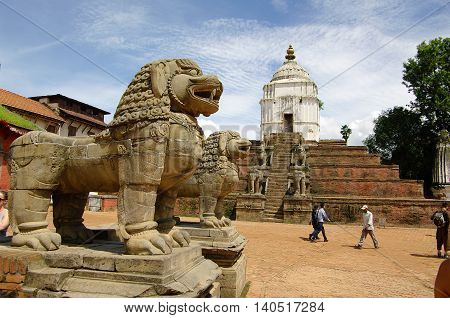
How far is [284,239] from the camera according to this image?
1312 cm

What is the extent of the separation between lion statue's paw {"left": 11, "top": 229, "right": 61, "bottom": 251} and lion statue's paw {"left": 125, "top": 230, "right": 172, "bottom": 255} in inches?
37.8

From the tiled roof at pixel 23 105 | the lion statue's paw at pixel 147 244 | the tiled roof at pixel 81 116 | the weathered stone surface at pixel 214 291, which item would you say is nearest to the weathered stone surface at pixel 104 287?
the lion statue's paw at pixel 147 244

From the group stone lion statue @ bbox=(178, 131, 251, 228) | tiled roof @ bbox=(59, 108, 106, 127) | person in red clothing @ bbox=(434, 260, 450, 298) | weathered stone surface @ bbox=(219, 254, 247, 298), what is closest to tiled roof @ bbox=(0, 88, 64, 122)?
tiled roof @ bbox=(59, 108, 106, 127)

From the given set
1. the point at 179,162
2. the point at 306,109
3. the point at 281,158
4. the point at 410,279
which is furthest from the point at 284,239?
the point at 306,109

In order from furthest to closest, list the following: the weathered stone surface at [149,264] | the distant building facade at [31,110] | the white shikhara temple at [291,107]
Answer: the white shikhara temple at [291,107], the distant building facade at [31,110], the weathered stone surface at [149,264]

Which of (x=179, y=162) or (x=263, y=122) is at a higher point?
(x=263, y=122)

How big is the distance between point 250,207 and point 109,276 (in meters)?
18.1

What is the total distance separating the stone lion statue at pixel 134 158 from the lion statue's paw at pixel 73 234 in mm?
506

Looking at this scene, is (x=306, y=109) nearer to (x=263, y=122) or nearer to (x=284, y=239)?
(x=263, y=122)

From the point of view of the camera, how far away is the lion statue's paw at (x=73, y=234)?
4375mm

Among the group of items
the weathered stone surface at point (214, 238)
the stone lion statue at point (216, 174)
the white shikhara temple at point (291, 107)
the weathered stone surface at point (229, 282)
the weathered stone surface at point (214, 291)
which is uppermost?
the white shikhara temple at point (291, 107)

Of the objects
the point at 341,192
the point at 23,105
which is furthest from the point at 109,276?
the point at 23,105

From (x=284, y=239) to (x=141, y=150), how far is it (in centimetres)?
1062

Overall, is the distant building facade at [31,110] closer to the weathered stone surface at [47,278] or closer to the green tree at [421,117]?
the weathered stone surface at [47,278]
